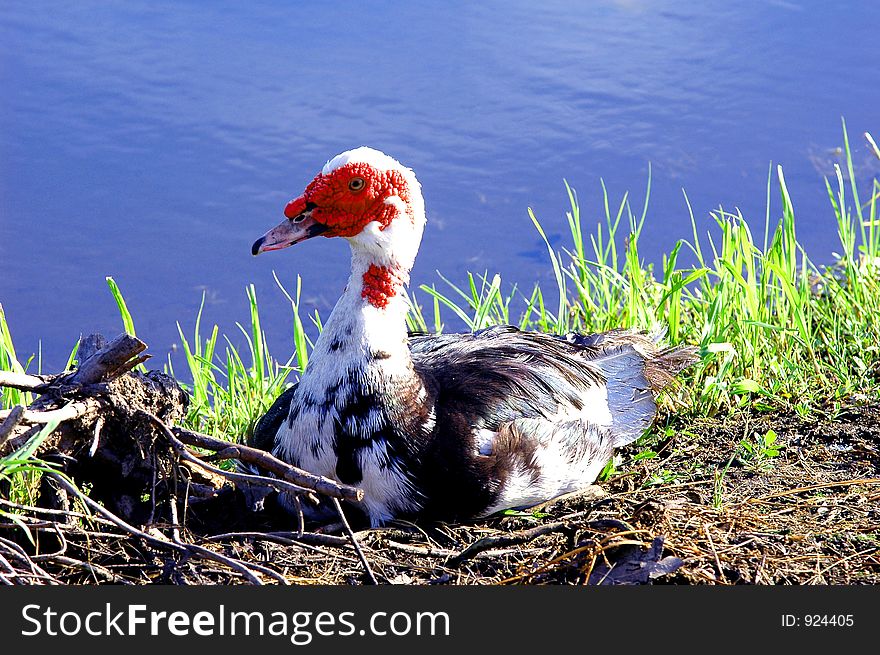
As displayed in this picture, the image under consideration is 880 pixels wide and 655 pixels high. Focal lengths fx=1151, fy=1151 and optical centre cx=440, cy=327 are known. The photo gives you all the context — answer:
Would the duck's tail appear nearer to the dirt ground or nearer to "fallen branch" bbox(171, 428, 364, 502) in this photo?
the dirt ground

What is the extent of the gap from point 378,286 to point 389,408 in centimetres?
41

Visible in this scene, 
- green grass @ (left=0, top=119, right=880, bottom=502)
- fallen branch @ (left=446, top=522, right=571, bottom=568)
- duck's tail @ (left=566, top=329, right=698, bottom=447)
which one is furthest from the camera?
green grass @ (left=0, top=119, right=880, bottom=502)

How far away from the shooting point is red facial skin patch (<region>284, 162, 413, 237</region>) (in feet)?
12.5

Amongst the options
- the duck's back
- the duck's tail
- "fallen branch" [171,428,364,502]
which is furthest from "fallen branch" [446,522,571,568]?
the duck's tail

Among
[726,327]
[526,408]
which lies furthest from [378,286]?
[726,327]

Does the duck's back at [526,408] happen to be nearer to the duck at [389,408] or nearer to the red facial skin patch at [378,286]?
the duck at [389,408]

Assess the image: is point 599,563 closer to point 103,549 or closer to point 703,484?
point 703,484

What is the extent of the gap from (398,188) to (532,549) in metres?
1.27

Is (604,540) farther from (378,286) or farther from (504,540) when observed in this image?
(378,286)

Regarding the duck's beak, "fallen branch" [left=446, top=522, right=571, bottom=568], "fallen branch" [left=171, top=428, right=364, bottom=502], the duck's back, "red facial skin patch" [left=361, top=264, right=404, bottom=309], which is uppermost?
the duck's beak

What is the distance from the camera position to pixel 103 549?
350 cm

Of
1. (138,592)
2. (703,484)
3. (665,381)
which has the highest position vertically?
(665,381)

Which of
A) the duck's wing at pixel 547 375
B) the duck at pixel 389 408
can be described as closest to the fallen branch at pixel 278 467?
the duck at pixel 389 408

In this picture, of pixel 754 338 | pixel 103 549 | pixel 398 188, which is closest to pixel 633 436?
pixel 754 338
